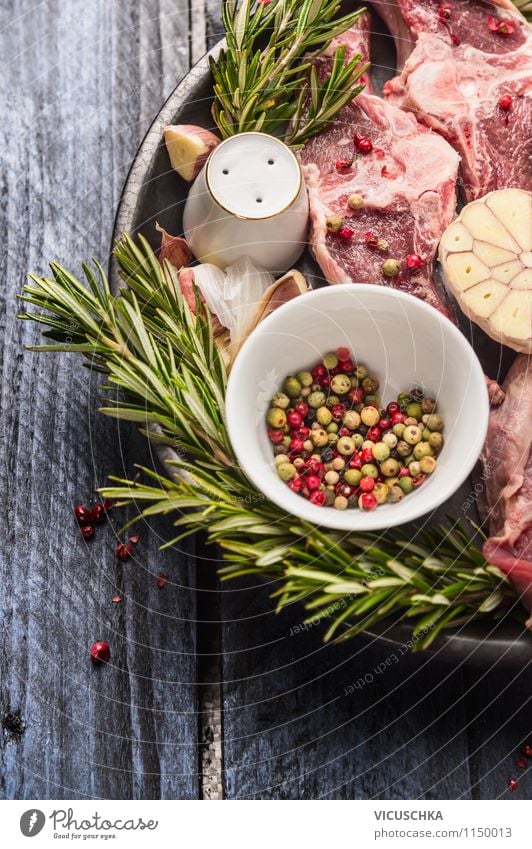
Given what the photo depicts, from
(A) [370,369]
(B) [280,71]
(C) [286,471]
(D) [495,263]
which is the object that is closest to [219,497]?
(C) [286,471]

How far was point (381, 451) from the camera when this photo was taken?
1.31m

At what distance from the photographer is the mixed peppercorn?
129 centimetres

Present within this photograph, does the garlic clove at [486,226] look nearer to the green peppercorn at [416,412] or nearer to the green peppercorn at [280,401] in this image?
the green peppercorn at [416,412]

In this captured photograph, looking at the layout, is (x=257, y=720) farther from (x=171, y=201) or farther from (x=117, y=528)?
(x=171, y=201)

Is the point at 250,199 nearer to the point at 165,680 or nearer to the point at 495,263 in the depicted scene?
the point at 495,263

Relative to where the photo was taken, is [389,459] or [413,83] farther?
[413,83]

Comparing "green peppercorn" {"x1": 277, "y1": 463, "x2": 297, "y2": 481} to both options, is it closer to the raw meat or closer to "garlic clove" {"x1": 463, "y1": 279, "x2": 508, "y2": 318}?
"garlic clove" {"x1": 463, "y1": 279, "x2": 508, "y2": 318}

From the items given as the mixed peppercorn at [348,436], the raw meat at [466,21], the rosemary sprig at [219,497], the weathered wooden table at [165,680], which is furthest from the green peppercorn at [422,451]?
the raw meat at [466,21]

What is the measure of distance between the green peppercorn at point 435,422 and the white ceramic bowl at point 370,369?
1 centimetres

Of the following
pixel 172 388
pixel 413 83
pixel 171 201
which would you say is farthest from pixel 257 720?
pixel 413 83
